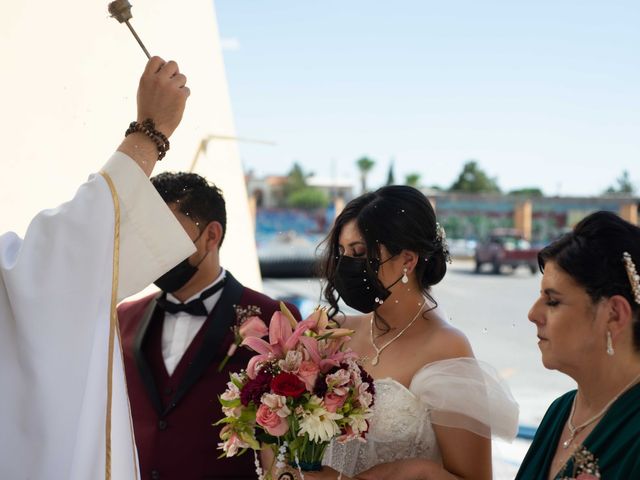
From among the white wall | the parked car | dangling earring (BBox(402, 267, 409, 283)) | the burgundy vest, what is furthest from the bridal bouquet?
the parked car

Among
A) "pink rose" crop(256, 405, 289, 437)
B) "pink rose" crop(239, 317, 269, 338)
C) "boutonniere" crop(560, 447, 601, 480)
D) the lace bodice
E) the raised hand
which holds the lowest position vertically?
the lace bodice

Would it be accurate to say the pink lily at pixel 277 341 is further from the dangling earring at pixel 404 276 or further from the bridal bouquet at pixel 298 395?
the dangling earring at pixel 404 276

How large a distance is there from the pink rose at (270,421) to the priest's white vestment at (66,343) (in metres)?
0.36

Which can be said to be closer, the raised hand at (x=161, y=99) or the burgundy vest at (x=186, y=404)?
the raised hand at (x=161, y=99)

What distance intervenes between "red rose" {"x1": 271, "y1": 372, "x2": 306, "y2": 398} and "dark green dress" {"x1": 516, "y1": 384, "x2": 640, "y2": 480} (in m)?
0.73

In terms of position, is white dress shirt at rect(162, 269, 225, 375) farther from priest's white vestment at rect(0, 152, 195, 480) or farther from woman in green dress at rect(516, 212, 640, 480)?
woman in green dress at rect(516, 212, 640, 480)

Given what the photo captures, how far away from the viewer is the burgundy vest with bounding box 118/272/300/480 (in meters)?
2.84

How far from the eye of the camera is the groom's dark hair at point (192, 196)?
3.19 metres

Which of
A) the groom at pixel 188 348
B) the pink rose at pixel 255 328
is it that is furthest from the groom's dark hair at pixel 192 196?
the pink rose at pixel 255 328

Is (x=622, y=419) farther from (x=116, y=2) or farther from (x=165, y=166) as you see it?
(x=165, y=166)

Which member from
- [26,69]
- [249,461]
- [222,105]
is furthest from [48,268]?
[222,105]

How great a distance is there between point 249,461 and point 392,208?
1.17 m

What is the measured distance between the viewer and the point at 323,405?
201 centimetres

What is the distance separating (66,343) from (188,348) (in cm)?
127
